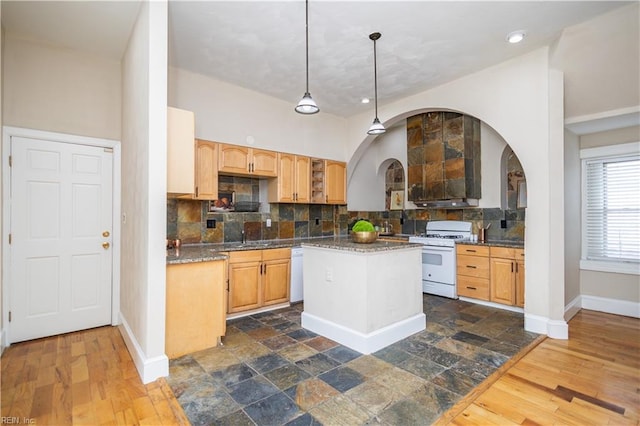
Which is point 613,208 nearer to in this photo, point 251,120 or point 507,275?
point 507,275

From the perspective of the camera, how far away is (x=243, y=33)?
3111 millimetres

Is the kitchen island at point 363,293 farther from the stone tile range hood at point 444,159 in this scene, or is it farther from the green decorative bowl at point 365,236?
the stone tile range hood at point 444,159

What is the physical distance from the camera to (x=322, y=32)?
3.09 metres

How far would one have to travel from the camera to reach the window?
4.01 metres

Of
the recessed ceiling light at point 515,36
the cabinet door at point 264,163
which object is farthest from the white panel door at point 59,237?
the recessed ceiling light at point 515,36

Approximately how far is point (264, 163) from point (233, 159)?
18.9 inches

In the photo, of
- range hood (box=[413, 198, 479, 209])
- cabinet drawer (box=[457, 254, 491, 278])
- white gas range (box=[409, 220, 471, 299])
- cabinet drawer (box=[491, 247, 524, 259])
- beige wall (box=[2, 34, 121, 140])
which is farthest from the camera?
range hood (box=[413, 198, 479, 209])

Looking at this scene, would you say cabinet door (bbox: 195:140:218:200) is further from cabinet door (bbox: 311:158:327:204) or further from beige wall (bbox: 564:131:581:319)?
beige wall (bbox: 564:131:581:319)

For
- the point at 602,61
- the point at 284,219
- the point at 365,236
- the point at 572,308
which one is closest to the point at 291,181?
the point at 284,219

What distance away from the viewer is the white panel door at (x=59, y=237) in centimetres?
311

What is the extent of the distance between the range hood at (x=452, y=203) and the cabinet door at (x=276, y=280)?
2.62 metres

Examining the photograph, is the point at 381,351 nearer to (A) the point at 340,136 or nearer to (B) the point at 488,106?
(B) the point at 488,106

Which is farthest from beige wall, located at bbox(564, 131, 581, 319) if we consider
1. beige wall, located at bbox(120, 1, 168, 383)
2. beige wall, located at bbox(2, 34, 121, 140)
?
beige wall, located at bbox(2, 34, 121, 140)

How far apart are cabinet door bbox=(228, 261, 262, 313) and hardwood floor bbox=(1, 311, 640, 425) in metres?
1.21
